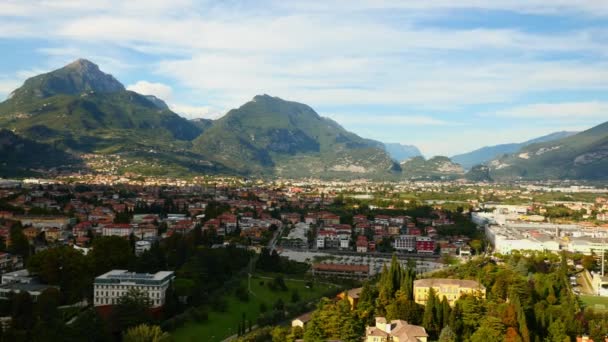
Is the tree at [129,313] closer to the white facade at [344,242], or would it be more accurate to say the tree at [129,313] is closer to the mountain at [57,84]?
the white facade at [344,242]

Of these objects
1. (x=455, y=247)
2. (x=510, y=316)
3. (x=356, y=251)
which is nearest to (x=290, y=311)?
(x=510, y=316)

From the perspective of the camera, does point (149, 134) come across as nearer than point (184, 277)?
No

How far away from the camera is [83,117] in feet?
463

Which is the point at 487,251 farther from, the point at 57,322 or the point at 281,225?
the point at 57,322

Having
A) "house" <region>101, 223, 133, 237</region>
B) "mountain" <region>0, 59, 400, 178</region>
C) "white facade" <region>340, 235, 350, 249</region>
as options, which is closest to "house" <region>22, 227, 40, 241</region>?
"house" <region>101, 223, 133, 237</region>

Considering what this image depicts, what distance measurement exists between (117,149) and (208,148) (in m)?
48.6

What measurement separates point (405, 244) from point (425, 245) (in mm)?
1762

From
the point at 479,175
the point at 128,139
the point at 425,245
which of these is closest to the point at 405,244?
the point at 425,245

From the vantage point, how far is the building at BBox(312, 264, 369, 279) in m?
38.2

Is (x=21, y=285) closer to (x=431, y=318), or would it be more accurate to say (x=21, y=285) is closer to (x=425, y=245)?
(x=431, y=318)

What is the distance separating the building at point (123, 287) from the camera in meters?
28.9

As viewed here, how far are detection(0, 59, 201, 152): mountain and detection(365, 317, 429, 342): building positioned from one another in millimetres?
108821

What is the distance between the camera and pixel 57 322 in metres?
21.9

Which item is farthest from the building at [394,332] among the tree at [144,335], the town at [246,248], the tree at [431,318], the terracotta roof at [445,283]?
the tree at [144,335]
